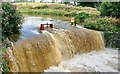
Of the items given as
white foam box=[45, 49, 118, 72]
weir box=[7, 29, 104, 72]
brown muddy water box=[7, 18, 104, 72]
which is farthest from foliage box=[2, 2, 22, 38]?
white foam box=[45, 49, 118, 72]

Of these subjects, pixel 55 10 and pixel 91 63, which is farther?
pixel 55 10

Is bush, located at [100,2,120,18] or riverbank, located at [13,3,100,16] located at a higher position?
bush, located at [100,2,120,18]

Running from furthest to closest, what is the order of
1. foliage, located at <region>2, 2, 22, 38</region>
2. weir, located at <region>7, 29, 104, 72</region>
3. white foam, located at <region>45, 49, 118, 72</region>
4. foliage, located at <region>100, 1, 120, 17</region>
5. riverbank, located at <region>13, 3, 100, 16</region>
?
riverbank, located at <region>13, 3, 100, 16</region> < foliage, located at <region>100, 1, 120, 17</region> < white foam, located at <region>45, 49, 118, 72</region> < foliage, located at <region>2, 2, 22, 38</region> < weir, located at <region>7, 29, 104, 72</region>

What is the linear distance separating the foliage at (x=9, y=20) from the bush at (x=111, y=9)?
1030 cm

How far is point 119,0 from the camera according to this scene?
18.9 meters

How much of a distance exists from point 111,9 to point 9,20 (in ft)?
36.3

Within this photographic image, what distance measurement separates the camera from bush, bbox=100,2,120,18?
61.3 feet

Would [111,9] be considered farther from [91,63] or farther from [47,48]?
[47,48]

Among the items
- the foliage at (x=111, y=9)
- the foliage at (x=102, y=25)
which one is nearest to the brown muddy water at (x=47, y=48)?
the foliage at (x=102, y=25)

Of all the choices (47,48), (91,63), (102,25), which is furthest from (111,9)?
(47,48)

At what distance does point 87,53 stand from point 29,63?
4720 mm

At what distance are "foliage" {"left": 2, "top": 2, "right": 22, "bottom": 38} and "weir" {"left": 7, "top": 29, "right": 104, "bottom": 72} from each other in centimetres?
82

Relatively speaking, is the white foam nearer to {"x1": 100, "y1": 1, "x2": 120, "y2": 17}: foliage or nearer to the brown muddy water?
the brown muddy water

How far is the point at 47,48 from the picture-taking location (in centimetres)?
989
